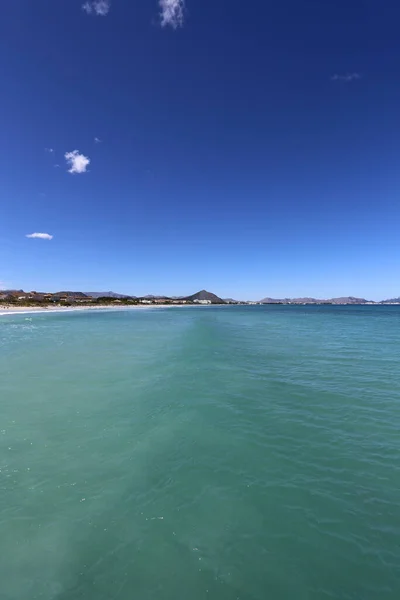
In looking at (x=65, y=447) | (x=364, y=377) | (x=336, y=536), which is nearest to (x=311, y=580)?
(x=336, y=536)

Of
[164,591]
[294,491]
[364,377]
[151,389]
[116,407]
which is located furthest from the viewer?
[364,377]

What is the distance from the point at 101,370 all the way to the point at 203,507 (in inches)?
368

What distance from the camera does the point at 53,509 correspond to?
4285mm

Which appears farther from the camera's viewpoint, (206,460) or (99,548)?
(206,460)

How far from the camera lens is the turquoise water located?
3.31 m

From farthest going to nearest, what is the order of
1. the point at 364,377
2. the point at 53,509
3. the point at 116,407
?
the point at 364,377 < the point at 116,407 < the point at 53,509

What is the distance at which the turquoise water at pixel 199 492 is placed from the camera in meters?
3.31

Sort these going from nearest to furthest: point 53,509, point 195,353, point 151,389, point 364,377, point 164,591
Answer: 1. point 164,591
2. point 53,509
3. point 151,389
4. point 364,377
5. point 195,353

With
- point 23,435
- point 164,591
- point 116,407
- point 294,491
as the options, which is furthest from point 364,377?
point 23,435

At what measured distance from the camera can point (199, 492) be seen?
471 centimetres

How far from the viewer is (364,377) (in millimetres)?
11406

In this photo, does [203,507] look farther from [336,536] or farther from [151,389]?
[151,389]

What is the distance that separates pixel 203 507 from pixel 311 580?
65.3 inches

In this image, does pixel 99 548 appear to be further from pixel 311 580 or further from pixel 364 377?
pixel 364 377
